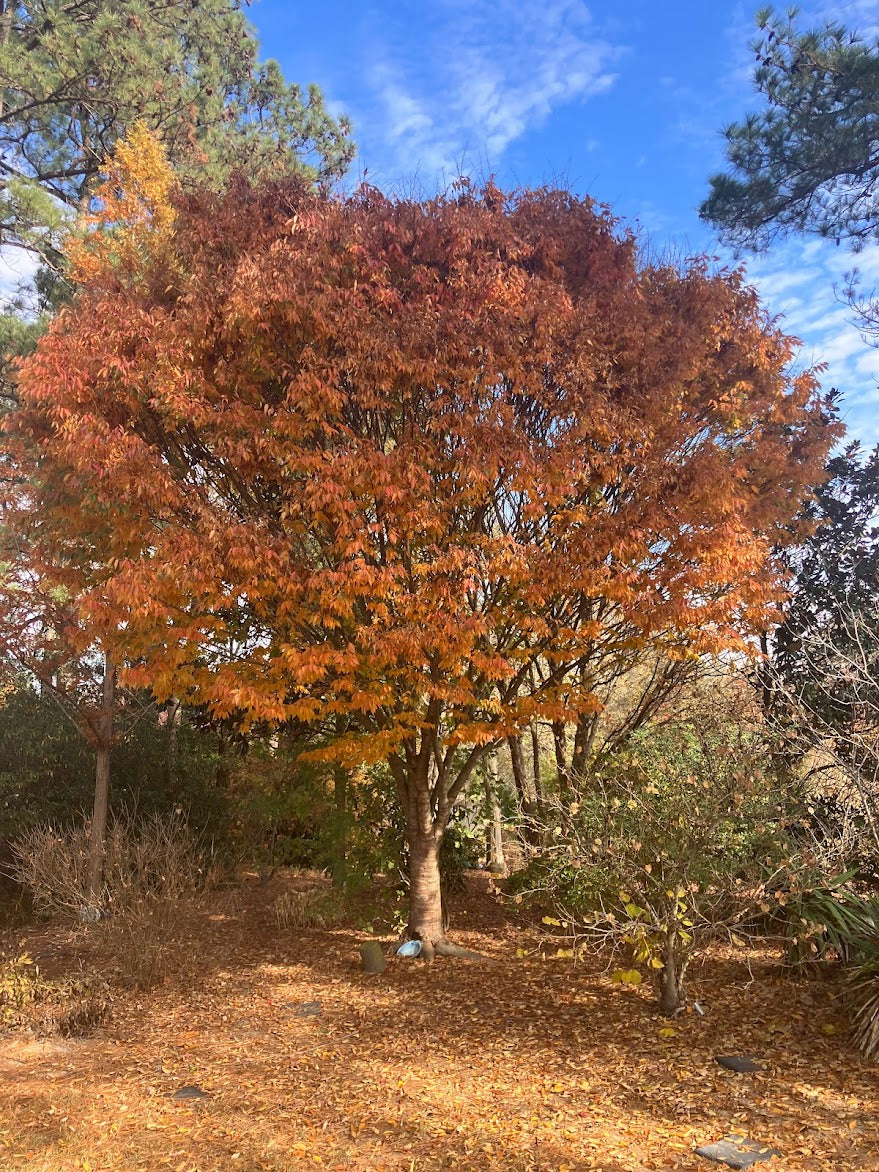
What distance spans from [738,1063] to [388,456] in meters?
4.98

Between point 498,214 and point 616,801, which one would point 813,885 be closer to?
point 616,801

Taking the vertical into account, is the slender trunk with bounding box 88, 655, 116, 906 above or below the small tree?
above

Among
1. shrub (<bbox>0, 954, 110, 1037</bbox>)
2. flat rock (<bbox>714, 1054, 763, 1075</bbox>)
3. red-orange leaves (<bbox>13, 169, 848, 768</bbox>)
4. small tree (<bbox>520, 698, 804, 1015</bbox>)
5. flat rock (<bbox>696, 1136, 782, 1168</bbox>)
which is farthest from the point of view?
shrub (<bbox>0, 954, 110, 1037</bbox>)

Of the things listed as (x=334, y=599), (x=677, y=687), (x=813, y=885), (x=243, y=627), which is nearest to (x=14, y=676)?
(x=243, y=627)

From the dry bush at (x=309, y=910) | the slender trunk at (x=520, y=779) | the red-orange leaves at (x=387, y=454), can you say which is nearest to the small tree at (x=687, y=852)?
the red-orange leaves at (x=387, y=454)

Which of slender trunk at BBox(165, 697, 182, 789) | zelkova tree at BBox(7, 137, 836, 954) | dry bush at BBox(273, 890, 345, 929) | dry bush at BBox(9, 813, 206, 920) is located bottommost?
dry bush at BBox(273, 890, 345, 929)

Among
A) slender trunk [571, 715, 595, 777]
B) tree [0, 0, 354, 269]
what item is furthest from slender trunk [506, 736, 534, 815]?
tree [0, 0, 354, 269]

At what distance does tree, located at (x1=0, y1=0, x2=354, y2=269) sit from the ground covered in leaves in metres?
11.9

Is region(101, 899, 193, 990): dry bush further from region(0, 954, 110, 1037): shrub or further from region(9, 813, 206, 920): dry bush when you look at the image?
region(0, 954, 110, 1037): shrub

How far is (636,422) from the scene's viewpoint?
697 cm

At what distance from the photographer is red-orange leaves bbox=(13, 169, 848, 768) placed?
20.8ft

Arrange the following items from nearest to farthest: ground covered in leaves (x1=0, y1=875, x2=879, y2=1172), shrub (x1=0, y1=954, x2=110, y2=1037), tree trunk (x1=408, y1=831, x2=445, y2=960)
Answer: ground covered in leaves (x1=0, y1=875, x2=879, y2=1172), shrub (x1=0, y1=954, x2=110, y2=1037), tree trunk (x1=408, y1=831, x2=445, y2=960)

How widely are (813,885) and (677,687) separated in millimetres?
4421

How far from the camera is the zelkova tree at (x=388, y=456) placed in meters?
6.35
